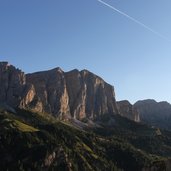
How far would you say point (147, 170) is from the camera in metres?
111

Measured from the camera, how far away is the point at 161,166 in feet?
351

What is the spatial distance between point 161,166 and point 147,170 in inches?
216
